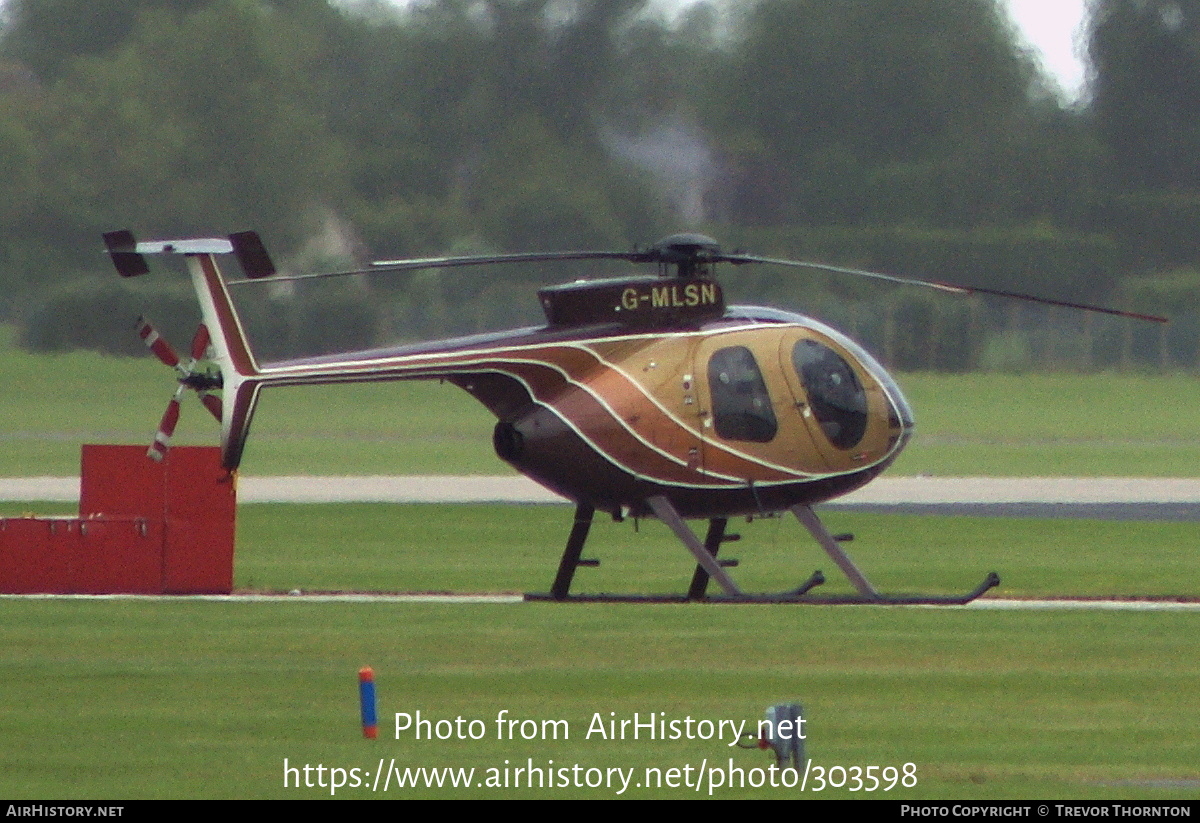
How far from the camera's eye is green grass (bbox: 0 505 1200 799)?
43.1 feet

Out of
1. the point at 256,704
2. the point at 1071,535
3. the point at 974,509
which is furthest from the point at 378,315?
the point at 256,704

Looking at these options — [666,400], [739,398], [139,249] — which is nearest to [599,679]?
[666,400]

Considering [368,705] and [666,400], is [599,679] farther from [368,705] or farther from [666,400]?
[666,400]

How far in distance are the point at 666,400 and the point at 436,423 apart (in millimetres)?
34580

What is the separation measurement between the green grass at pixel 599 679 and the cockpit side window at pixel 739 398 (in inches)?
58.9

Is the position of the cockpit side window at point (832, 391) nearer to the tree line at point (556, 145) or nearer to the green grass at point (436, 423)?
the green grass at point (436, 423)

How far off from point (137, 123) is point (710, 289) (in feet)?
98.8

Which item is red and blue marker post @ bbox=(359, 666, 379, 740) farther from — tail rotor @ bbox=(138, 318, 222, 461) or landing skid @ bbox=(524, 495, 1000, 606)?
landing skid @ bbox=(524, 495, 1000, 606)

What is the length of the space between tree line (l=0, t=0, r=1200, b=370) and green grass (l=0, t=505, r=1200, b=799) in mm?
23275

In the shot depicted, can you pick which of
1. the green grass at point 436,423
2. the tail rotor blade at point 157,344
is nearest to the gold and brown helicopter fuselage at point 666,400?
the tail rotor blade at point 157,344

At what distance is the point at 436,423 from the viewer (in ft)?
181

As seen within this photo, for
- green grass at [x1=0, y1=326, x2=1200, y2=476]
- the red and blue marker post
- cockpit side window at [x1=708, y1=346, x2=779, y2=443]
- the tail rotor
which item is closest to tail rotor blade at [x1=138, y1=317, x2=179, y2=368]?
the tail rotor

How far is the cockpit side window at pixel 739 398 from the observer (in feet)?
68.0

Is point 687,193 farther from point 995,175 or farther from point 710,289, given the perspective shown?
point 710,289
